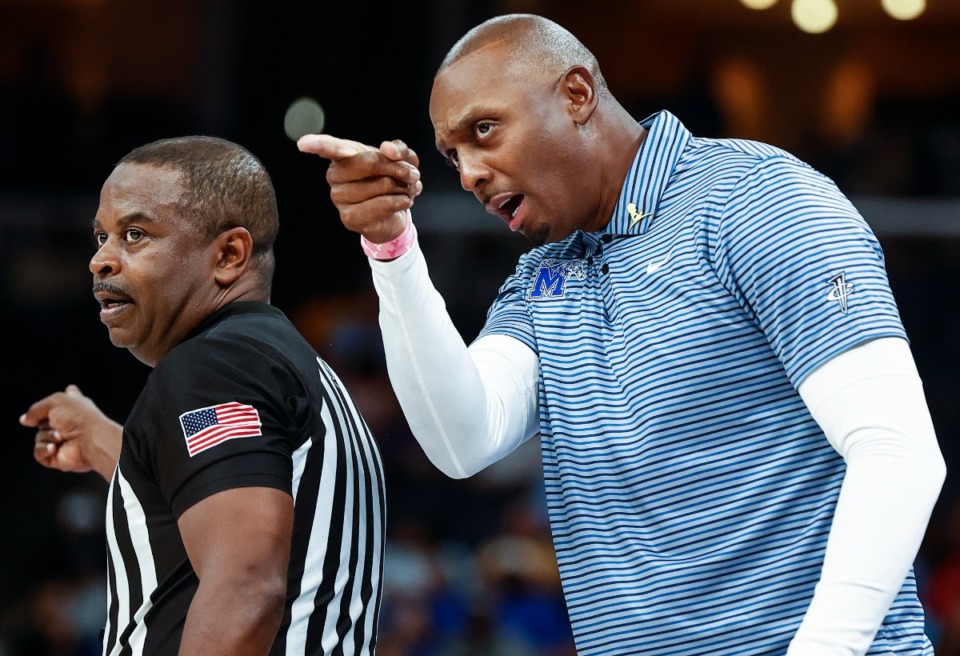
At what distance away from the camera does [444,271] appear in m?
7.74

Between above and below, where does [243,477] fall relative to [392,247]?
below

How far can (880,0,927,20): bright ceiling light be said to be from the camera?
8.48 m

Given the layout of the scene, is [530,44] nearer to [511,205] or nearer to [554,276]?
[511,205]

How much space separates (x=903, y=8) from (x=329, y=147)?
7.70 metres

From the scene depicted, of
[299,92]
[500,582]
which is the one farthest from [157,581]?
[299,92]

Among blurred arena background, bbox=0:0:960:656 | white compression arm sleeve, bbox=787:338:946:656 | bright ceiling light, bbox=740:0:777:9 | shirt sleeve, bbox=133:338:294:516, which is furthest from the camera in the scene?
bright ceiling light, bbox=740:0:777:9

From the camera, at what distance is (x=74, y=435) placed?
8.63 ft

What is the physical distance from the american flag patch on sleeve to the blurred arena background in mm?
5067

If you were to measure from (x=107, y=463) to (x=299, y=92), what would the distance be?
5.83 meters

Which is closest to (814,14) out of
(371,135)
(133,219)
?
(371,135)

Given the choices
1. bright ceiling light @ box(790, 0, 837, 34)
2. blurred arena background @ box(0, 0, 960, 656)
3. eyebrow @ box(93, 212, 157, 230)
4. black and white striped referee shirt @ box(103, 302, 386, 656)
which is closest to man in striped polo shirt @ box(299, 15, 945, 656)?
black and white striped referee shirt @ box(103, 302, 386, 656)

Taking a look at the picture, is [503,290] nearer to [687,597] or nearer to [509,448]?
[509,448]

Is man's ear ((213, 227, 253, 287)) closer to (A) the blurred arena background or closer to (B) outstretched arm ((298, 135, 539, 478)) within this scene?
(B) outstretched arm ((298, 135, 539, 478))

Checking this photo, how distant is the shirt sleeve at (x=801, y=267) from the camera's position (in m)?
1.73
